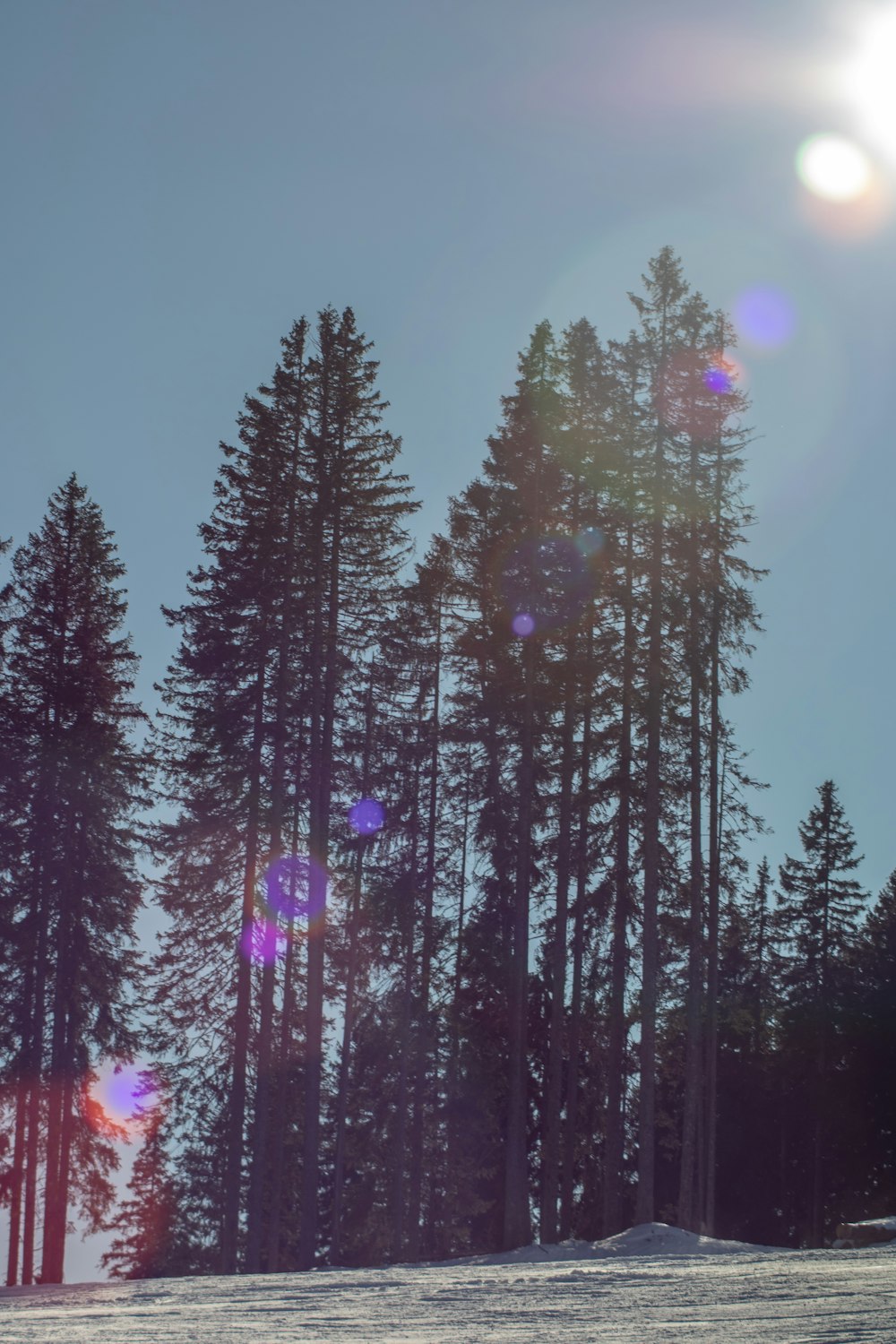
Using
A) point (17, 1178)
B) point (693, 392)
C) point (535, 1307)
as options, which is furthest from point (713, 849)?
point (535, 1307)

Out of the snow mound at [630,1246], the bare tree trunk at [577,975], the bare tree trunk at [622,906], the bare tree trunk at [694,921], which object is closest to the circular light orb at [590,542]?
the bare tree trunk at [622,906]

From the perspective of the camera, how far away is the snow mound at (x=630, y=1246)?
17078 millimetres

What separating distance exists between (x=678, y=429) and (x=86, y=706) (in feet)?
49.6

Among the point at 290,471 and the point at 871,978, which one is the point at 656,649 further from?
the point at 871,978

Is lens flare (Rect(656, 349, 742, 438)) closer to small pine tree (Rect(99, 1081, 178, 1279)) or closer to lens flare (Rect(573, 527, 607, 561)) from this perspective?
lens flare (Rect(573, 527, 607, 561))

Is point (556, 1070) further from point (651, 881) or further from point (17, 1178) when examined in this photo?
point (17, 1178)

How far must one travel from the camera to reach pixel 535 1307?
7.38m

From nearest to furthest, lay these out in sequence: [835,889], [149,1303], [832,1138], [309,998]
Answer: [149,1303], [309,998], [832,1138], [835,889]

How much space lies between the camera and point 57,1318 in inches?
336

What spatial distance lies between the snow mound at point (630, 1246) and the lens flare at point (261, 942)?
9391 millimetres

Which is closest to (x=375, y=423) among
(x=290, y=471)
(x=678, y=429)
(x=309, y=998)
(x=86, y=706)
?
(x=290, y=471)

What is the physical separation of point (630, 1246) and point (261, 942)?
11.7 meters

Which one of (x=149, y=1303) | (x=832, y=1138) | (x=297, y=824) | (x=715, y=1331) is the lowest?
(x=832, y=1138)

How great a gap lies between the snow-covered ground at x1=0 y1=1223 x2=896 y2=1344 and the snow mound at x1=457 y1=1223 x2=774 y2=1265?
17.1ft
